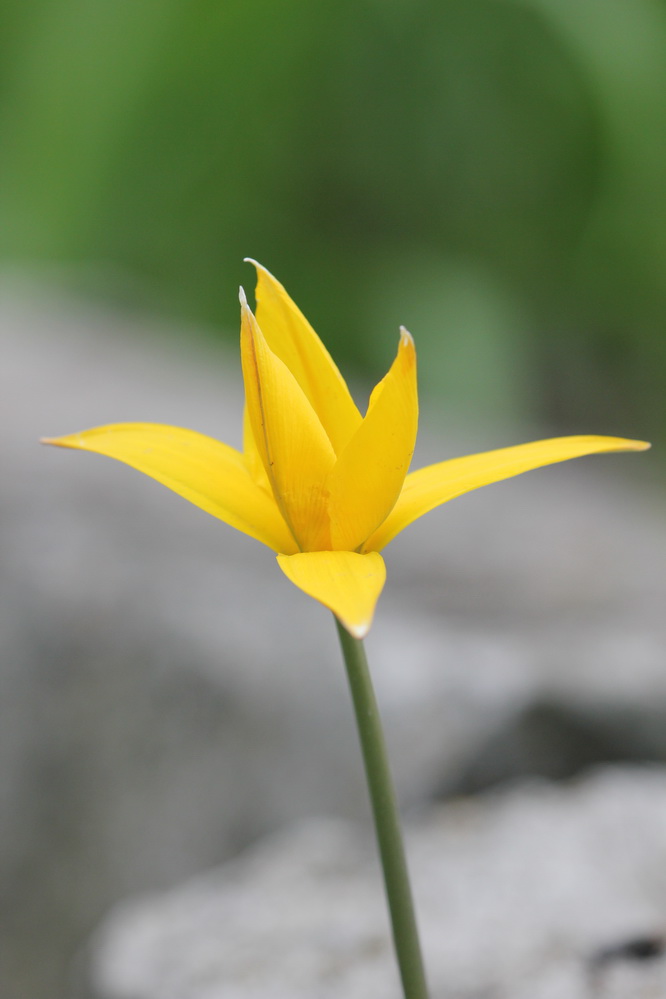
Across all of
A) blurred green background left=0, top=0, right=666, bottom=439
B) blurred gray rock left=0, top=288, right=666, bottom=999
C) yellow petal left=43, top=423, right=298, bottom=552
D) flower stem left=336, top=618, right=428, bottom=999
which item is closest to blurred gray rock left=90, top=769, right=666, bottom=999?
blurred gray rock left=0, top=288, right=666, bottom=999

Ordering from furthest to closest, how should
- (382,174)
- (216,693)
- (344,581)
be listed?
(382,174) → (216,693) → (344,581)

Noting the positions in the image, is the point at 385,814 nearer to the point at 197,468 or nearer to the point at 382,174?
the point at 197,468

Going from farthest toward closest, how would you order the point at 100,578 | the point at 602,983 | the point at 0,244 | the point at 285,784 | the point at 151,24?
the point at 0,244 → the point at 151,24 → the point at 100,578 → the point at 285,784 → the point at 602,983

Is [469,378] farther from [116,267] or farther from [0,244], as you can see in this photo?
[0,244]

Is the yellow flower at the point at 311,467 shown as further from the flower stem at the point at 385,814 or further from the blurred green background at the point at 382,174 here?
the blurred green background at the point at 382,174

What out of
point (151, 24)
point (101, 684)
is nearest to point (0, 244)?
point (151, 24)

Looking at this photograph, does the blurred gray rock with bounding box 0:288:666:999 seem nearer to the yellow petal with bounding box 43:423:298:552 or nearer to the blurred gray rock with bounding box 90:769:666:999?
the blurred gray rock with bounding box 90:769:666:999

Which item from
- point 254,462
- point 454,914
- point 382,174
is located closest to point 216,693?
point 454,914

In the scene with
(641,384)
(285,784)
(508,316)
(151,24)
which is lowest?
(285,784)
